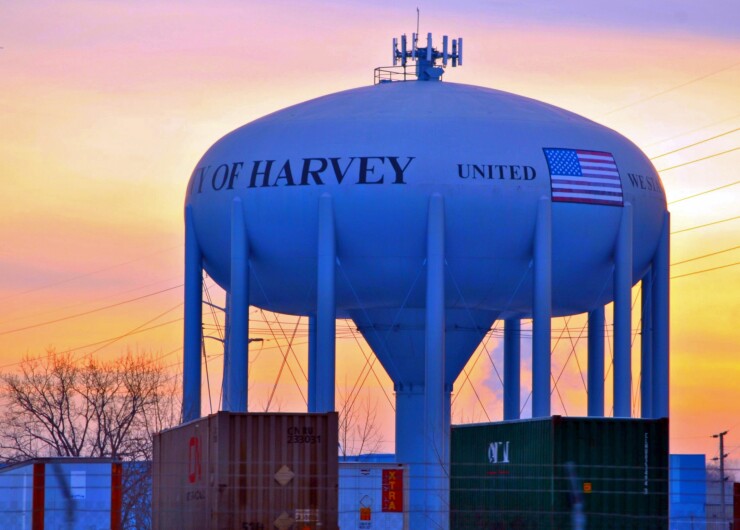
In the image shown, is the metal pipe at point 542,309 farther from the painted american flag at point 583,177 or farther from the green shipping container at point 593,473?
the green shipping container at point 593,473

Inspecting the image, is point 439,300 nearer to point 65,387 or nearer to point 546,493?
point 546,493

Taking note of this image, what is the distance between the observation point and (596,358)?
212ft

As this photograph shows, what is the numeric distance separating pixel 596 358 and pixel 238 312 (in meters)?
13.0

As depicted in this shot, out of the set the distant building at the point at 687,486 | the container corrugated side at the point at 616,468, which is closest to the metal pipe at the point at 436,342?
the container corrugated side at the point at 616,468

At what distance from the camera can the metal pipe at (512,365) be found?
7000cm

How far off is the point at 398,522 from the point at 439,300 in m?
7.04

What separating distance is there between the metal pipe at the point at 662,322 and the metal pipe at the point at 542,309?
5.18 m

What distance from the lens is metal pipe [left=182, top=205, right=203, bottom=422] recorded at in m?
62.0

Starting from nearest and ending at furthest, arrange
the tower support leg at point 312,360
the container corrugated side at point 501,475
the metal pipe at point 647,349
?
the container corrugated side at point 501,475 < the metal pipe at point 647,349 < the tower support leg at point 312,360

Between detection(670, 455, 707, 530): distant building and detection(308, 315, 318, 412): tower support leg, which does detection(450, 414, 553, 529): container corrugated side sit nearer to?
detection(308, 315, 318, 412): tower support leg

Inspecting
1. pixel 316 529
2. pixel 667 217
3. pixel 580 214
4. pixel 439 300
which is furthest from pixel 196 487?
pixel 667 217

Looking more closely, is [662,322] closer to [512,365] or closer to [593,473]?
[512,365]

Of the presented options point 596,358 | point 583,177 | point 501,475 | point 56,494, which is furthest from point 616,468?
point 596,358

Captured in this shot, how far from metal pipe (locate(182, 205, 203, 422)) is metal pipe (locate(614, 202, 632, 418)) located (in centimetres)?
1351
